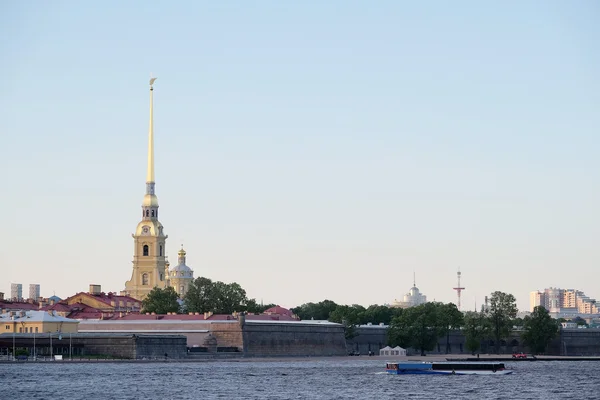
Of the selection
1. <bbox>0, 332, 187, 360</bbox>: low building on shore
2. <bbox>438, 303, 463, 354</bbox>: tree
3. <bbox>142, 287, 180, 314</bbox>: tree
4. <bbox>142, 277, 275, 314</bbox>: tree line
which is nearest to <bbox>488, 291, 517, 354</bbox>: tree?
<bbox>438, 303, 463, 354</bbox>: tree

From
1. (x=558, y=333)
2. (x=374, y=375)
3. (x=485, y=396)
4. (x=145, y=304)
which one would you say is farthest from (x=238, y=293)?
(x=485, y=396)

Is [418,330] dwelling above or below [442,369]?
above

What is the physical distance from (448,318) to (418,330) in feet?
25.1

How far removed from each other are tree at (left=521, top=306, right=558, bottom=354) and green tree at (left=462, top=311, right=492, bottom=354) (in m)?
5.86

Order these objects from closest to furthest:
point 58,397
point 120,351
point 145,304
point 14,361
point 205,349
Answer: point 58,397 → point 14,361 → point 120,351 → point 205,349 → point 145,304

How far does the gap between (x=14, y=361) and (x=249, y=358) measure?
28203mm

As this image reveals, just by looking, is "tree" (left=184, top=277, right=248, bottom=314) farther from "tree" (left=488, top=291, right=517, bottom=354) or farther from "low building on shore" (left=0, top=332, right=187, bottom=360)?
"low building on shore" (left=0, top=332, right=187, bottom=360)

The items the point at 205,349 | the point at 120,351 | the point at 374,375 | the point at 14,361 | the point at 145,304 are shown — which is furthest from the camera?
the point at 145,304

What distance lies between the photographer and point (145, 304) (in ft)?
598

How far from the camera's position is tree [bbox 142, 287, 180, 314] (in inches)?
6969

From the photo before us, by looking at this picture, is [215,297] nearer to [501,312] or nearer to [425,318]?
[425,318]

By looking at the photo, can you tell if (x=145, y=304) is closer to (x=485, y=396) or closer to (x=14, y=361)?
(x=14, y=361)

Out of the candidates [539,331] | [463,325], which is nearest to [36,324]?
[463,325]

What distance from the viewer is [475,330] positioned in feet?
554
